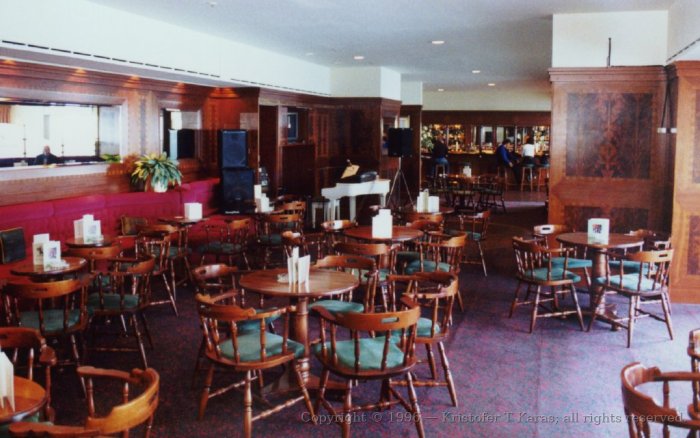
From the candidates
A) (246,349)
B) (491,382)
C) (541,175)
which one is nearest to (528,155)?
(541,175)

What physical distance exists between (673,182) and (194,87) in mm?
7001

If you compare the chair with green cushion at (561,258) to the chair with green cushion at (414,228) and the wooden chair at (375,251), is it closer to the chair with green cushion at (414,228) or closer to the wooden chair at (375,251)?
the chair with green cushion at (414,228)

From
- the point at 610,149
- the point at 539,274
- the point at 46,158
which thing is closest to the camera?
the point at 539,274

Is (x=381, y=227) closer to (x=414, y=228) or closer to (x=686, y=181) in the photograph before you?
(x=414, y=228)

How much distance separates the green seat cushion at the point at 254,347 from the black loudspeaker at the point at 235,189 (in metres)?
6.48

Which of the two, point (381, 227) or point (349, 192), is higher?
point (349, 192)

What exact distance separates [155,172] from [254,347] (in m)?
5.71

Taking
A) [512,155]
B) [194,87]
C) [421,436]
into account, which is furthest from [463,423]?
[512,155]

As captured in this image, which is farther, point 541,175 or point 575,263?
point 541,175

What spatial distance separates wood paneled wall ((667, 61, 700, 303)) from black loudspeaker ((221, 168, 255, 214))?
19.8 feet

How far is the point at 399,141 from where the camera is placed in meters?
14.0

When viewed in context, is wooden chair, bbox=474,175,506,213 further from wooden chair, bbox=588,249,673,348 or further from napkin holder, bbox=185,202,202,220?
wooden chair, bbox=588,249,673,348

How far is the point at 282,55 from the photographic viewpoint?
39.8 ft

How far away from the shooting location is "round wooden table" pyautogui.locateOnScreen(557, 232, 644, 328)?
647 centimetres
